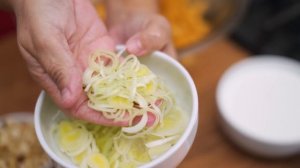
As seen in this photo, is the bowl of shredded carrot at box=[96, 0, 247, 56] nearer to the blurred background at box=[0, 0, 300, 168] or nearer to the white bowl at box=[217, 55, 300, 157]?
the blurred background at box=[0, 0, 300, 168]

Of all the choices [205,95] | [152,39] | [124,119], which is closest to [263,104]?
[205,95]

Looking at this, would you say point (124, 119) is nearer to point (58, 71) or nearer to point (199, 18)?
point (58, 71)

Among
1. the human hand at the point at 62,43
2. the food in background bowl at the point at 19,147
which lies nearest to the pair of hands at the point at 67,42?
the human hand at the point at 62,43

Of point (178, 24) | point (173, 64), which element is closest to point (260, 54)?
point (178, 24)

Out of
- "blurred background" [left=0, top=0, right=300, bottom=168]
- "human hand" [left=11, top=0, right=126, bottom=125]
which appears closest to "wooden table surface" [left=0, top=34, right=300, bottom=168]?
"blurred background" [left=0, top=0, right=300, bottom=168]

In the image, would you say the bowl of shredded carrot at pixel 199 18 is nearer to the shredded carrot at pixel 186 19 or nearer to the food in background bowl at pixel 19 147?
the shredded carrot at pixel 186 19

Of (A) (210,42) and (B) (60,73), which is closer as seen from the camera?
(B) (60,73)
